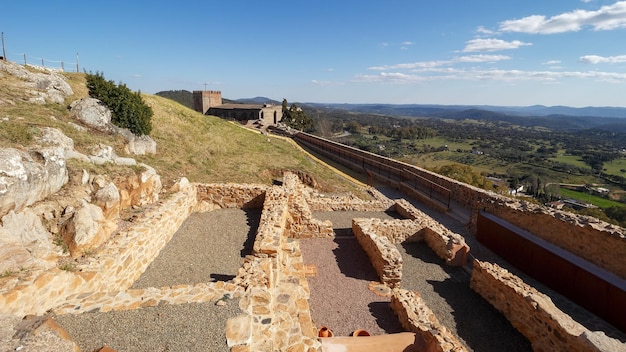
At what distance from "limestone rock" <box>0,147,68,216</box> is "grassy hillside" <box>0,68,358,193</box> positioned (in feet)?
3.26

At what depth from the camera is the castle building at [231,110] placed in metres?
55.7

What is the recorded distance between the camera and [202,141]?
20.5m

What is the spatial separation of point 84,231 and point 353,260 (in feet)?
25.9

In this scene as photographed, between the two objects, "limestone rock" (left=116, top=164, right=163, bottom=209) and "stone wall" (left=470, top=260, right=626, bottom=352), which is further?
"limestone rock" (left=116, top=164, right=163, bottom=209)

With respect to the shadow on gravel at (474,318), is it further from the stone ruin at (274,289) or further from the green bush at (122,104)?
the green bush at (122,104)

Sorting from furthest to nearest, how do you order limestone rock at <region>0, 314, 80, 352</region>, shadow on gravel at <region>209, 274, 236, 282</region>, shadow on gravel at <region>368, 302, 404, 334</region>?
1. shadow on gravel at <region>209, 274, 236, 282</region>
2. shadow on gravel at <region>368, 302, 404, 334</region>
3. limestone rock at <region>0, 314, 80, 352</region>

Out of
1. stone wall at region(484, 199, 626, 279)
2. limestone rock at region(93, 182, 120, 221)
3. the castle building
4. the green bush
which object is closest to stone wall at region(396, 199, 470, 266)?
stone wall at region(484, 199, 626, 279)

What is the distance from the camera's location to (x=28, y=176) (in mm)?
7406

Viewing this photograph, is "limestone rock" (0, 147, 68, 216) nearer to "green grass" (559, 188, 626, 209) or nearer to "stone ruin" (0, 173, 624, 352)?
"stone ruin" (0, 173, 624, 352)

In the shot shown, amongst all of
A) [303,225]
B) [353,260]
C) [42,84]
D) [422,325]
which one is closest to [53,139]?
[42,84]

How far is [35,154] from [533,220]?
17193 millimetres

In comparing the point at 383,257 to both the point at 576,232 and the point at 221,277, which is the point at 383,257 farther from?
the point at 576,232

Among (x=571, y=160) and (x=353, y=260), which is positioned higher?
(x=353, y=260)

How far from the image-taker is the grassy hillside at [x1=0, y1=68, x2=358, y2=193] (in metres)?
11.0
